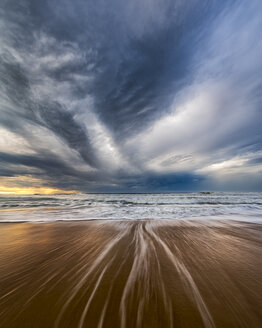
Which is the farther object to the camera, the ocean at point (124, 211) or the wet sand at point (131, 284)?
the ocean at point (124, 211)

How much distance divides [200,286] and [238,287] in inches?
17.2

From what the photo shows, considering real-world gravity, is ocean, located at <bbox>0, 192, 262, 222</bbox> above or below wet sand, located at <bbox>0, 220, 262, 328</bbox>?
above

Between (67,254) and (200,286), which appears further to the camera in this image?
(67,254)

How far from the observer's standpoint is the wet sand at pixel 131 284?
1188 mm

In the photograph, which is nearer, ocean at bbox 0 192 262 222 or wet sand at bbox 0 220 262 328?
wet sand at bbox 0 220 262 328

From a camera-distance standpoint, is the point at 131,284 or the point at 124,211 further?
the point at 124,211

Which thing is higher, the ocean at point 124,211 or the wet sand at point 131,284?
the ocean at point 124,211

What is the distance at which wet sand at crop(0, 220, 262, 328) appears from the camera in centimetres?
119

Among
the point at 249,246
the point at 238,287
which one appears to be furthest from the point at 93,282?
the point at 249,246

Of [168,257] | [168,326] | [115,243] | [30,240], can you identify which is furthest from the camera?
[30,240]

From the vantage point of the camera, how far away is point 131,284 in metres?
1.65

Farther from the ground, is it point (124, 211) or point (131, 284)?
point (124, 211)

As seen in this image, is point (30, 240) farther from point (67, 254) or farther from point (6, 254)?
point (67, 254)

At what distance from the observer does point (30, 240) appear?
3334 mm
